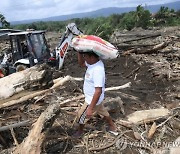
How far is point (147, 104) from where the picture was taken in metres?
7.04

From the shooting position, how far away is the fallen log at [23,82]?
545 cm

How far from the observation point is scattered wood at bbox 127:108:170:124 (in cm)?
571

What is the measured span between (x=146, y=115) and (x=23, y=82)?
2.39 metres

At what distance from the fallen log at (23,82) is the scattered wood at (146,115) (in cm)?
178

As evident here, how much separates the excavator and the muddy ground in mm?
773

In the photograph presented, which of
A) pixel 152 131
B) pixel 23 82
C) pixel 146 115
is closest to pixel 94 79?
pixel 152 131

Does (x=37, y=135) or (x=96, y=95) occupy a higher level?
(x=96, y=95)

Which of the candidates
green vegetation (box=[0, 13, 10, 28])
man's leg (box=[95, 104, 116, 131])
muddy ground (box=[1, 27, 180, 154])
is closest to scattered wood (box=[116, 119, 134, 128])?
muddy ground (box=[1, 27, 180, 154])

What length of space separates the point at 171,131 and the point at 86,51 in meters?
2.20

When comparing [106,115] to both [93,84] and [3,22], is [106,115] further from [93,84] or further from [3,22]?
[3,22]

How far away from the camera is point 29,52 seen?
1141 cm

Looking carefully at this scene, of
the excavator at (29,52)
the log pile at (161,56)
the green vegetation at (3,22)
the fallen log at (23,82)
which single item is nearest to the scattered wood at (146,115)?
the fallen log at (23,82)

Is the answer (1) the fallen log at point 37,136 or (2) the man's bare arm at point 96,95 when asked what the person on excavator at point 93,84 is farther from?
(1) the fallen log at point 37,136

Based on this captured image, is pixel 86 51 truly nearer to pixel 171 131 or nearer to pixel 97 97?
pixel 97 97
